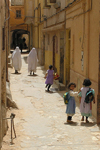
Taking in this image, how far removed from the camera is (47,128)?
7.39 meters

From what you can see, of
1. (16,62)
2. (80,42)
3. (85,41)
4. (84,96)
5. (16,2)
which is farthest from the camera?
(16,2)

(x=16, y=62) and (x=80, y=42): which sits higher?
(x=80, y=42)

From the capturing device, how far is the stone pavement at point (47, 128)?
20.0 feet

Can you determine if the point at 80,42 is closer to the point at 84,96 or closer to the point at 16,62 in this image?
the point at 84,96

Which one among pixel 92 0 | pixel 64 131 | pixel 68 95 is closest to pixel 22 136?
pixel 64 131

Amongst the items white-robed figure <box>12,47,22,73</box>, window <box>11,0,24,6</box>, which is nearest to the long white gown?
white-robed figure <box>12,47,22,73</box>

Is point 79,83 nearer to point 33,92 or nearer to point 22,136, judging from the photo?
point 33,92

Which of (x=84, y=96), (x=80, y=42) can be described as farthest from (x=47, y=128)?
(x=80, y=42)

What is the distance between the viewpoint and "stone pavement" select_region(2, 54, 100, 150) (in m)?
6.11

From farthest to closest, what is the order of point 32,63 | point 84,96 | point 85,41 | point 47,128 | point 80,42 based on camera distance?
point 32,63 → point 80,42 → point 85,41 → point 84,96 → point 47,128

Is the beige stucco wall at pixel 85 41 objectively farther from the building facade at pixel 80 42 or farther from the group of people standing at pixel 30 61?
the group of people standing at pixel 30 61

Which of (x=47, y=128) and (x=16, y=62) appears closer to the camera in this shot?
(x=47, y=128)

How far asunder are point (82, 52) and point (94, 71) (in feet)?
4.99

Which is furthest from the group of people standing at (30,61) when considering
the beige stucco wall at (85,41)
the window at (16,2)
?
the window at (16,2)
